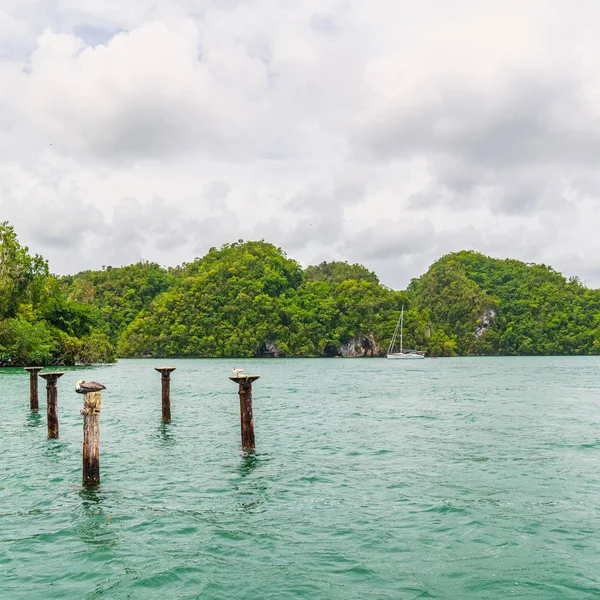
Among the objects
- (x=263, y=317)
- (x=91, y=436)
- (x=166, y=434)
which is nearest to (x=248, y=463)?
(x=91, y=436)

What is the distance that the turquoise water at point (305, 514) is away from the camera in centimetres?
902

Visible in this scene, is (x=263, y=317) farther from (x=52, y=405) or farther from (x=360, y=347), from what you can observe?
(x=52, y=405)

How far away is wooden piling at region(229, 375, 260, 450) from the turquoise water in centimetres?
55

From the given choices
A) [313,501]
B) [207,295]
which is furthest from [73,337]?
[207,295]

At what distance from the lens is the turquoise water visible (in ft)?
29.6

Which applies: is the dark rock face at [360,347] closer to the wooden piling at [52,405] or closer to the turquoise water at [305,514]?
the turquoise water at [305,514]

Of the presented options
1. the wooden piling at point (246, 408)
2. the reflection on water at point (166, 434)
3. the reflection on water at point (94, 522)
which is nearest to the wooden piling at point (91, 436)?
the reflection on water at point (94, 522)

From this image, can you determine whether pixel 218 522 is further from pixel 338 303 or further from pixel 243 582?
pixel 338 303

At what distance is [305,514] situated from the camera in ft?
40.1

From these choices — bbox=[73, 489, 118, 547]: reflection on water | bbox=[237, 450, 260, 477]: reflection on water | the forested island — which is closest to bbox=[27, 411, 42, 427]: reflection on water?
bbox=[237, 450, 260, 477]: reflection on water

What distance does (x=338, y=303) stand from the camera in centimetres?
17788

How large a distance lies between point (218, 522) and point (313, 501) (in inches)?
89.3

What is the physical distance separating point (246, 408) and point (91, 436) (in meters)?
5.17

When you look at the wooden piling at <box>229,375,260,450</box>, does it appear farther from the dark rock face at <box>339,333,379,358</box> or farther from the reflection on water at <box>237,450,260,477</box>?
the dark rock face at <box>339,333,379,358</box>
